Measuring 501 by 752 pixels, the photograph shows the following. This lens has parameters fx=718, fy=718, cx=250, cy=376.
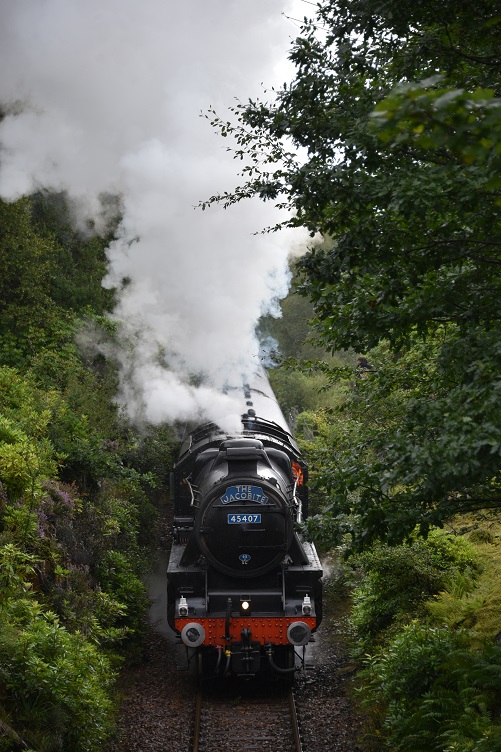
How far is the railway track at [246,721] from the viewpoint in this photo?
7.97m

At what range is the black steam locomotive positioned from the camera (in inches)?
349

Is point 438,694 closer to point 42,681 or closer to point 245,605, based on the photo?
point 245,605

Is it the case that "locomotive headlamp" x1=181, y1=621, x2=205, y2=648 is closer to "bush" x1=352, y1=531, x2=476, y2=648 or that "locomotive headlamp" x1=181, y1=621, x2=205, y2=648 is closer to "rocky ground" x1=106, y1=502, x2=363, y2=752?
Result: "rocky ground" x1=106, y1=502, x2=363, y2=752

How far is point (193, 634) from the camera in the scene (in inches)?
348

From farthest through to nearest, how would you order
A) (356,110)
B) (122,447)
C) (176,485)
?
1. (122,447)
2. (176,485)
3. (356,110)

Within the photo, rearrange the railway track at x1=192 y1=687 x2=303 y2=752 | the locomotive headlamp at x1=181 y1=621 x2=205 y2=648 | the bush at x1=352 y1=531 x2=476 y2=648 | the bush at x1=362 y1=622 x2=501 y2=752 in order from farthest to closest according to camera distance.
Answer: the bush at x1=352 y1=531 x2=476 y2=648, the locomotive headlamp at x1=181 y1=621 x2=205 y2=648, the railway track at x1=192 y1=687 x2=303 y2=752, the bush at x1=362 y1=622 x2=501 y2=752

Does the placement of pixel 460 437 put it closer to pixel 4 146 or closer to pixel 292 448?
pixel 292 448

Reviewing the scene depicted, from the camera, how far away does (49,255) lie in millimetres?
16812

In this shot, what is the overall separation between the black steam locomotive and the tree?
278cm

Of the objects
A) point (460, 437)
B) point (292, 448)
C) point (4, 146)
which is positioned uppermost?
point (4, 146)

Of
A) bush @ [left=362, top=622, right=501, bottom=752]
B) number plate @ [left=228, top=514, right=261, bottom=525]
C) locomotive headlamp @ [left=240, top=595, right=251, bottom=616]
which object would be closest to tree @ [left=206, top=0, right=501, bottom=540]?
bush @ [left=362, top=622, right=501, bottom=752]

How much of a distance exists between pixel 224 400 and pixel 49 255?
7018mm

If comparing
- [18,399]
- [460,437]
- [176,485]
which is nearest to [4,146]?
[18,399]

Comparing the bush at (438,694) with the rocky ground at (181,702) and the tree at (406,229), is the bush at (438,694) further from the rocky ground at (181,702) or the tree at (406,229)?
the tree at (406,229)
